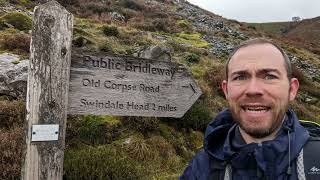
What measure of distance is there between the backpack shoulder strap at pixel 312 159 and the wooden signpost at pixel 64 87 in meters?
2.35

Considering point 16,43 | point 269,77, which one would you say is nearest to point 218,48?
point 16,43

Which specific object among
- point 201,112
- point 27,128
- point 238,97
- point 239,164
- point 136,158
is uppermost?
point 238,97

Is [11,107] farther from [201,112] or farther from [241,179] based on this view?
[241,179]

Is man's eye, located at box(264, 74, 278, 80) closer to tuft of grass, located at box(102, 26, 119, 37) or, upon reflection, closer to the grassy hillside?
the grassy hillside

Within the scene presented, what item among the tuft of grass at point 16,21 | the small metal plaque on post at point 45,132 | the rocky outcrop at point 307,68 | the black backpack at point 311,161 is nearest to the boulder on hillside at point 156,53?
the tuft of grass at point 16,21

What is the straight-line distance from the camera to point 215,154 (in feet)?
7.79

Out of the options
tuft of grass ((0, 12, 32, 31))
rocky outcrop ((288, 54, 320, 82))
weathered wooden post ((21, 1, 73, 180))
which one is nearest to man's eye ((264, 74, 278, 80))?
weathered wooden post ((21, 1, 73, 180))

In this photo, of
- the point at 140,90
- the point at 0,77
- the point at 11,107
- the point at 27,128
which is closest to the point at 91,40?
the point at 0,77

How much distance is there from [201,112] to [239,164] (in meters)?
5.19

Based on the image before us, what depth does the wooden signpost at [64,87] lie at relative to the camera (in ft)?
12.2

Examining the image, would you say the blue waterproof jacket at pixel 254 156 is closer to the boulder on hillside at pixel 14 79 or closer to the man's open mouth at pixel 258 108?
the man's open mouth at pixel 258 108

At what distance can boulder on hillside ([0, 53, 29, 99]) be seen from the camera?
701cm

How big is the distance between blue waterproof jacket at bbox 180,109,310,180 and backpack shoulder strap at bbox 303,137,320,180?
0.10ft

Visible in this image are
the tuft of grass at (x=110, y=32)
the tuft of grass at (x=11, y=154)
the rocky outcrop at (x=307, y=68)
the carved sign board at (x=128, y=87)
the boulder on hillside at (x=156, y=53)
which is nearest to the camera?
the carved sign board at (x=128, y=87)
